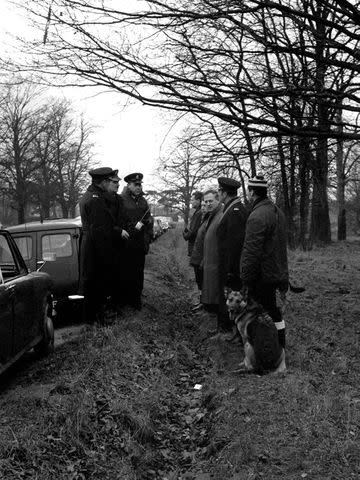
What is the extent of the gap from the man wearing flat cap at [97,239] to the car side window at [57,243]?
2161 mm

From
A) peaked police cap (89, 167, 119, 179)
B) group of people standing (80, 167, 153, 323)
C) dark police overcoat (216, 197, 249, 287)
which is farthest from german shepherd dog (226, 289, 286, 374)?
peaked police cap (89, 167, 119, 179)

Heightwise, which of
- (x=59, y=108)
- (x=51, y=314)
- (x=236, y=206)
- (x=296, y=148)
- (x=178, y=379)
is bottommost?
(x=178, y=379)

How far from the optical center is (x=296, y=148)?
12.6 metres

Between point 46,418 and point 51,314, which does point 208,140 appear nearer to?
point 51,314

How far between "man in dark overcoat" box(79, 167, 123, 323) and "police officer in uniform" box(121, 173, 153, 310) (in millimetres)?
711

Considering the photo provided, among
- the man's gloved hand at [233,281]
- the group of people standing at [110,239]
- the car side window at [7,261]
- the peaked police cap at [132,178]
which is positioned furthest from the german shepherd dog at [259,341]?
the peaked police cap at [132,178]

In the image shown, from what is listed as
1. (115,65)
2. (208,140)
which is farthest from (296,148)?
(115,65)

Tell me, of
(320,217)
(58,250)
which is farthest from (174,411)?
(320,217)

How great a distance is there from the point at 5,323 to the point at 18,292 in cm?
60

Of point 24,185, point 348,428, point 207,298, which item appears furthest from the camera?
point 24,185

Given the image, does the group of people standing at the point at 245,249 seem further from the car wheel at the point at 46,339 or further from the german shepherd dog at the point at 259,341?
the car wheel at the point at 46,339

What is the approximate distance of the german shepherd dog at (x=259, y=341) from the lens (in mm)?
5711

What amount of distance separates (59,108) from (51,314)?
104ft

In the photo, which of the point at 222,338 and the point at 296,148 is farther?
the point at 296,148
